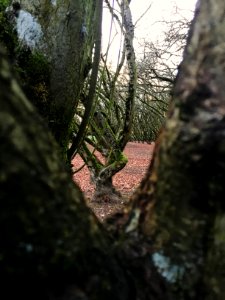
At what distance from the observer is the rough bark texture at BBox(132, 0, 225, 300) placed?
1068 millimetres

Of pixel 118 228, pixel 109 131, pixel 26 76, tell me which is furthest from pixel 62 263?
pixel 109 131

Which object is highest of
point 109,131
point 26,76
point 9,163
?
point 26,76

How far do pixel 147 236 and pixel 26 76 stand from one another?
160 cm

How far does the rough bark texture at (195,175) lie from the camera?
1.07m

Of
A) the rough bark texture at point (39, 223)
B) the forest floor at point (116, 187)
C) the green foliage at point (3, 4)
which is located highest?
the green foliage at point (3, 4)

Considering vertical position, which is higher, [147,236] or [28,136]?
[28,136]

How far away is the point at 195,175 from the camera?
108 centimetres

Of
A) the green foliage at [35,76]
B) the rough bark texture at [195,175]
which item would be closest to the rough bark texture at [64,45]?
the green foliage at [35,76]

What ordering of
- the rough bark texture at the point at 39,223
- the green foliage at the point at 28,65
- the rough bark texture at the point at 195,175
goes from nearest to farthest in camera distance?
1. the rough bark texture at the point at 39,223
2. the rough bark texture at the point at 195,175
3. the green foliage at the point at 28,65

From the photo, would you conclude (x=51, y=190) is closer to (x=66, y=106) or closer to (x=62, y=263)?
(x=62, y=263)

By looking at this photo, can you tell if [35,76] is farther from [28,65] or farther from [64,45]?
[64,45]

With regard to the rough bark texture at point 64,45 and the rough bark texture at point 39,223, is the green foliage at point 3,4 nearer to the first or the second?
the rough bark texture at point 64,45

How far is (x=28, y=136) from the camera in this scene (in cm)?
87

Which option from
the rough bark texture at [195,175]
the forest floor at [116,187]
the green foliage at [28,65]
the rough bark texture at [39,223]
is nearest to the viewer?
the rough bark texture at [39,223]
